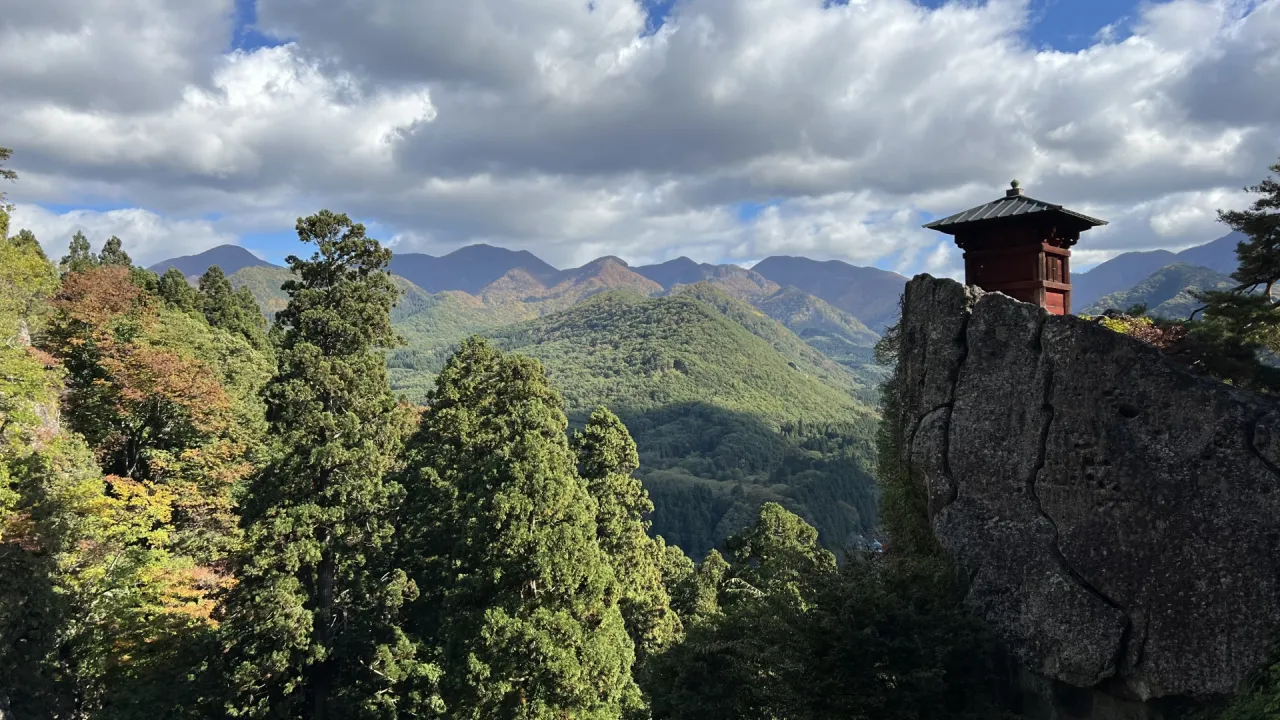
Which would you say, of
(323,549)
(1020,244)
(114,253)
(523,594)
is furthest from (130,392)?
(114,253)

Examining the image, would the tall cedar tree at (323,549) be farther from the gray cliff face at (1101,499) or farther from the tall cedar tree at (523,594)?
the gray cliff face at (1101,499)

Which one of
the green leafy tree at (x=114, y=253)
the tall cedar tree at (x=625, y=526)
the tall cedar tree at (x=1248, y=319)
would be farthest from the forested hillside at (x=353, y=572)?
the green leafy tree at (x=114, y=253)

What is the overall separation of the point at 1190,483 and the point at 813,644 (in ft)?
21.3

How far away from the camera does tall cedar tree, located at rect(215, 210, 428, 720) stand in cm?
1833

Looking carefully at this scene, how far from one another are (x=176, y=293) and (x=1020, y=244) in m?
50.1

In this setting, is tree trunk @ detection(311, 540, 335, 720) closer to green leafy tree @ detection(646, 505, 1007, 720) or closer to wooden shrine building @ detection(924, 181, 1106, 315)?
green leafy tree @ detection(646, 505, 1007, 720)

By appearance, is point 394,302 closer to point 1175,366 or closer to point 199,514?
point 199,514

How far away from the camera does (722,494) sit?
14338 cm

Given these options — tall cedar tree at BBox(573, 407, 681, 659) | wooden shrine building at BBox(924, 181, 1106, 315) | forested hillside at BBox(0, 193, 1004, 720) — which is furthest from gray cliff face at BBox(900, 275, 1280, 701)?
tall cedar tree at BBox(573, 407, 681, 659)

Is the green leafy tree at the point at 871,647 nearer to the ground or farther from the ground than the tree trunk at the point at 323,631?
farther from the ground

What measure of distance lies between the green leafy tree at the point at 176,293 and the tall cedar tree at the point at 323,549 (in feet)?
91.6

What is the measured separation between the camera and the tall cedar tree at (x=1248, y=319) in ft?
39.7

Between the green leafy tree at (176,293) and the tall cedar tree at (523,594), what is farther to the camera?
the green leafy tree at (176,293)

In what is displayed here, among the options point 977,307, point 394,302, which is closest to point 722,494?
point 394,302
